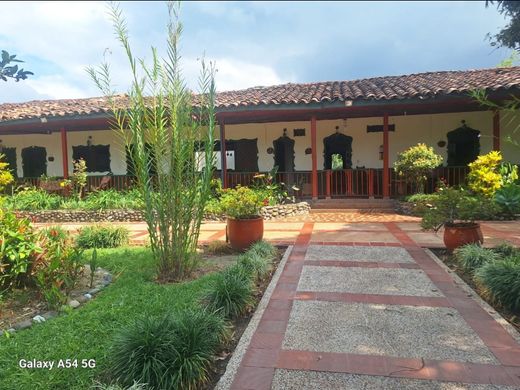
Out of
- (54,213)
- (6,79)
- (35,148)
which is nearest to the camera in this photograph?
(6,79)

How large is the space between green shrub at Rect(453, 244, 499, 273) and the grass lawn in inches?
127

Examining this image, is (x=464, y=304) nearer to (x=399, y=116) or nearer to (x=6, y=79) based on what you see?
(x=6, y=79)

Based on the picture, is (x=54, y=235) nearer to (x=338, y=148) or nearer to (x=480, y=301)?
(x=480, y=301)

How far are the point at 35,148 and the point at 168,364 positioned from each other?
15593 mm

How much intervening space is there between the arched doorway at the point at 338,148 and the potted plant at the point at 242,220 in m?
7.35

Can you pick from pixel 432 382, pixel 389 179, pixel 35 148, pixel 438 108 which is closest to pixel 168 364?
pixel 432 382

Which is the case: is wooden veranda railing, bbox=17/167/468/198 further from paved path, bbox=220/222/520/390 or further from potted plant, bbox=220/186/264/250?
paved path, bbox=220/222/520/390

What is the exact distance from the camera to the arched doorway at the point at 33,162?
1505 cm

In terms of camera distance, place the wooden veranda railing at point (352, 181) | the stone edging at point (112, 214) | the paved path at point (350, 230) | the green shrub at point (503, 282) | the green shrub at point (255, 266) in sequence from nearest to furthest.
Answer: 1. the green shrub at point (503, 282)
2. the green shrub at point (255, 266)
3. the paved path at point (350, 230)
4. the stone edging at point (112, 214)
5. the wooden veranda railing at point (352, 181)

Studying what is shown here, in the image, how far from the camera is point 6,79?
2.33 meters

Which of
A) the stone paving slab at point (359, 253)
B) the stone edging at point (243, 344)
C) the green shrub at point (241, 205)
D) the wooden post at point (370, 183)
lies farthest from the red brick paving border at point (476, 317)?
the wooden post at point (370, 183)

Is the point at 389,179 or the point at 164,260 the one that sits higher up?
the point at 389,179

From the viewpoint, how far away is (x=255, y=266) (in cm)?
449

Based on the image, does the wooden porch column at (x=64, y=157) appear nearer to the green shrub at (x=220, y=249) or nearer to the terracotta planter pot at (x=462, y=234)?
the green shrub at (x=220, y=249)
